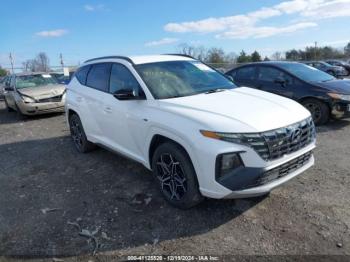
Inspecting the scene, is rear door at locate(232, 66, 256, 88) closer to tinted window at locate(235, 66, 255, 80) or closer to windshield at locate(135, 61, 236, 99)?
tinted window at locate(235, 66, 255, 80)

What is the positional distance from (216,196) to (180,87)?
1.66 metres

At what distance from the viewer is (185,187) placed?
3.65m

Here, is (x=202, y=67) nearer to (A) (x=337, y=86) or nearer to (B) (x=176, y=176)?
(B) (x=176, y=176)

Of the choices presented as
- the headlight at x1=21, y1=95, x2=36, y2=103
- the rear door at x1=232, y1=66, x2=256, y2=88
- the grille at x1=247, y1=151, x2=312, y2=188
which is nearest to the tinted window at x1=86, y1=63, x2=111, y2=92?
the grille at x1=247, y1=151, x2=312, y2=188

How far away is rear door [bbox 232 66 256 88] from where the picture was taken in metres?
8.82

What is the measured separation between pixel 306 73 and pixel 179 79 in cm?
505

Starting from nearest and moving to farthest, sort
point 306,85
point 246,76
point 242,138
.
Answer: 1. point 242,138
2. point 306,85
3. point 246,76

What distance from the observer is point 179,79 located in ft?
14.7

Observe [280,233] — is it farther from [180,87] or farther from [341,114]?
[341,114]

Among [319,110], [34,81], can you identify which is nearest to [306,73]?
[319,110]

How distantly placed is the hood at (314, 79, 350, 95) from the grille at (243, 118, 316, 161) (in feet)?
14.4

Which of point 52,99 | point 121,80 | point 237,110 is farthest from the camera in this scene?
point 52,99

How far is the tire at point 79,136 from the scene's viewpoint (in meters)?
6.14

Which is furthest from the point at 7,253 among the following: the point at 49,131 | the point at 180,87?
the point at 49,131
